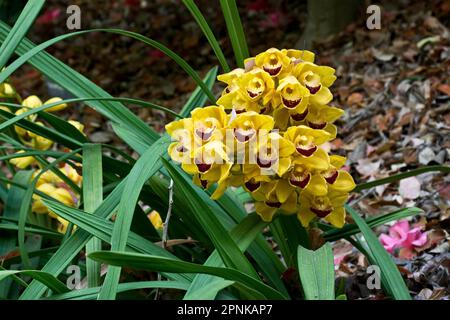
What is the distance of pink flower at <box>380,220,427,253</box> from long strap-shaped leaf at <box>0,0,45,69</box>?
3.77 ft

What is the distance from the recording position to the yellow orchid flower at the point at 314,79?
156 cm

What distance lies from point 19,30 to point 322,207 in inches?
30.9

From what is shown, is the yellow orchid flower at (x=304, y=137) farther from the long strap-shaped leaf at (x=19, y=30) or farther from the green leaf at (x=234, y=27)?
the long strap-shaped leaf at (x=19, y=30)

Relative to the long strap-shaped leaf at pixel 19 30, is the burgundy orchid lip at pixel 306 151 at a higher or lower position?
lower

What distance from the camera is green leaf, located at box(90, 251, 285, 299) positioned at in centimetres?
129

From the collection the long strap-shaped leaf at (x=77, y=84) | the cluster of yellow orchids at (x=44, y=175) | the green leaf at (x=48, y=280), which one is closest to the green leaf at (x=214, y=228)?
the green leaf at (x=48, y=280)

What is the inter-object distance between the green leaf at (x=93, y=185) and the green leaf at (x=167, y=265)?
0.25 meters

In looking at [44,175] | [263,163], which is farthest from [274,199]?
[44,175]

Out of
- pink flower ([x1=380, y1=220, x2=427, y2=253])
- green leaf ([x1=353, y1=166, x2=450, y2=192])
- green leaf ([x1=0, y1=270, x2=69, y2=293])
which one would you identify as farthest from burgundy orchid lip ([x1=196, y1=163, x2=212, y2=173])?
pink flower ([x1=380, y1=220, x2=427, y2=253])

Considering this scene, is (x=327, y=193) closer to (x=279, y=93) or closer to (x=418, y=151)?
(x=279, y=93)

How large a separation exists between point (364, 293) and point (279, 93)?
2.23ft

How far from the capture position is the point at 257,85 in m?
1.55

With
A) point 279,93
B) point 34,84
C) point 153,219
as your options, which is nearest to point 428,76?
point 153,219
